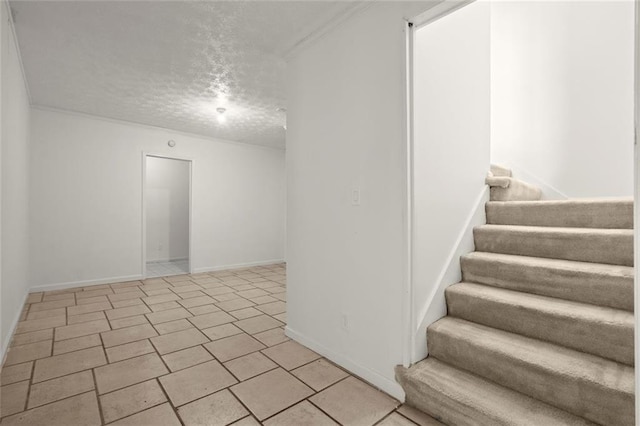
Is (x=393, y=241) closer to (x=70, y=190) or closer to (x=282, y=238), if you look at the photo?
(x=70, y=190)

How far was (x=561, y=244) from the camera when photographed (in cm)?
198

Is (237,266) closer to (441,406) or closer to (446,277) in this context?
(446,277)

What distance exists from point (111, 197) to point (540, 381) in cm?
534

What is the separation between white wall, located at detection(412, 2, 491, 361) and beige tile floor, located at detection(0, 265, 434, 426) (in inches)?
27.1

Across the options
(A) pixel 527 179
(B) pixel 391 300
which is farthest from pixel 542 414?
(A) pixel 527 179

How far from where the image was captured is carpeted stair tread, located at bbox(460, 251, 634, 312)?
1.61 meters

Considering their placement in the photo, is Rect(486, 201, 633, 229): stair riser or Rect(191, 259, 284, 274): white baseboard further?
Rect(191, 259, 284, 274): white baseboard

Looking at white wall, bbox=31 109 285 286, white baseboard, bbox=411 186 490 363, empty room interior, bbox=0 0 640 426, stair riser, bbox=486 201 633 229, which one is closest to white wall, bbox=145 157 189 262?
white wall, bbox=31 109 285 286

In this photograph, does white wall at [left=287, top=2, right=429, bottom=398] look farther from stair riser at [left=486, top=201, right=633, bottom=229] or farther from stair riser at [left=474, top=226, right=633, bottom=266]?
stair riser at [left=486, top=201, right=633, bottom=229]

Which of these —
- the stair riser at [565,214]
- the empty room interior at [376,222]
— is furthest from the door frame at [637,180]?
the stair riser at [565,214]

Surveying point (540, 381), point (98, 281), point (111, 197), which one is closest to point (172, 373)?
point (540, 381)

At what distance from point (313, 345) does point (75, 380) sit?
5.23ft

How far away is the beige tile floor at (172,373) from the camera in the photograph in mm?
1660

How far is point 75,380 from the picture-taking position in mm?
1988
